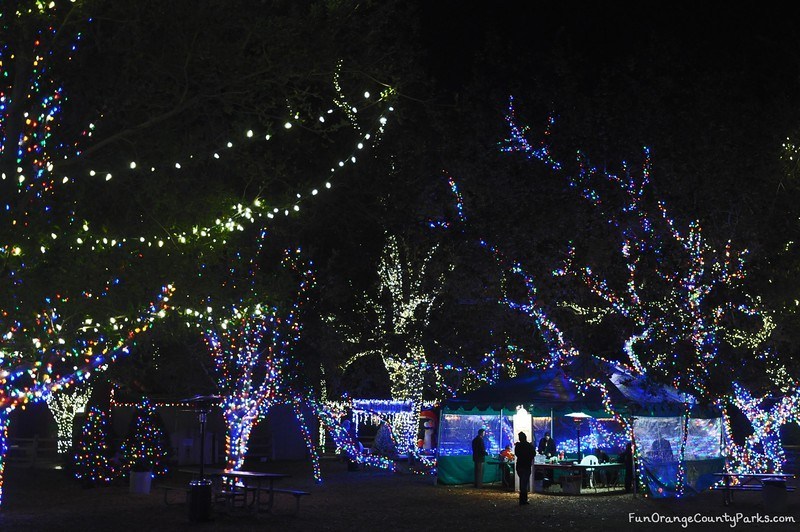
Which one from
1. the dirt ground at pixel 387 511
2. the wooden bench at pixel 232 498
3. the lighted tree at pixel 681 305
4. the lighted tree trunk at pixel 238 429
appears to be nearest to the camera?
the dirt ground at pixel 387 511

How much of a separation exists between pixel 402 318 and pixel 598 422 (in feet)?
26.2

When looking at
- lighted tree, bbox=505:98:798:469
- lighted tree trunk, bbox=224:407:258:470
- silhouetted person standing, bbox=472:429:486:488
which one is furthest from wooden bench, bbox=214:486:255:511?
lighted tree, bbox=505:98:798:469

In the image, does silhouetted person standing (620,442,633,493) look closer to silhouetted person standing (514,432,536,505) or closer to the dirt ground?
the dirt ground

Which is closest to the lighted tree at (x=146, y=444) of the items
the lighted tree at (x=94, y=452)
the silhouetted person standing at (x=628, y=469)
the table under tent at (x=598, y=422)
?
the lighted tree at (x=94, y=452)

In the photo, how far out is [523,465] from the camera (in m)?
18.4

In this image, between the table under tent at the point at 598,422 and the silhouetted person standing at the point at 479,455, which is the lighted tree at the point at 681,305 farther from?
the silhouetted person standing at the point at 479,455

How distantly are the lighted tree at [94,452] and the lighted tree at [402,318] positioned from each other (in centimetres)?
905

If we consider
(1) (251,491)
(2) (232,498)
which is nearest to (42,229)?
(2) (232,498)

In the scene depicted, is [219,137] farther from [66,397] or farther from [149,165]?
[66,397]

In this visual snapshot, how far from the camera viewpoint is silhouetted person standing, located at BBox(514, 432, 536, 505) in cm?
1794

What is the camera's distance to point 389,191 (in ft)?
74.9

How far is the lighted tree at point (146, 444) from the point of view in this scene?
21734mm

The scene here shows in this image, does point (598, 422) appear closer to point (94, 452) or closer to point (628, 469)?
point (628, 469)

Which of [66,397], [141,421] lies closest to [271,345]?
[141,421]
